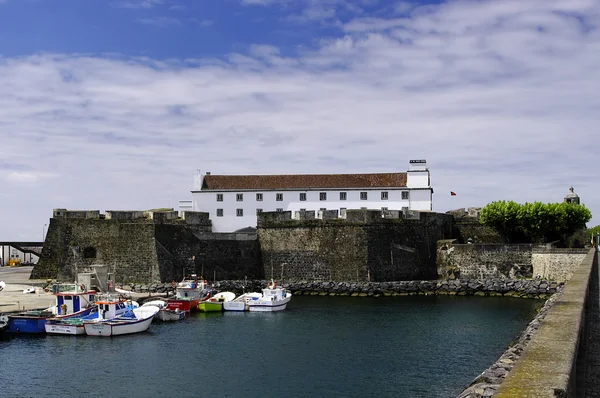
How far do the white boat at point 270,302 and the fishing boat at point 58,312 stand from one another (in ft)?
21.0

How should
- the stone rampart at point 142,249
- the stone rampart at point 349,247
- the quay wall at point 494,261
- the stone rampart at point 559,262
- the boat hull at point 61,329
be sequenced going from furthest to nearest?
the quay wall at point 494,261, the stone rampart at point 349,247, the stone rampart at point 142,249, the stone rampart at point 559,262, the boat hull at point 61,329

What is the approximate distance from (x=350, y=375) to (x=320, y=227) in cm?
1786

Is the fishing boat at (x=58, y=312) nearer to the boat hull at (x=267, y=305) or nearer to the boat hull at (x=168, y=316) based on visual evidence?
the boat hull at (x=168, y=316)

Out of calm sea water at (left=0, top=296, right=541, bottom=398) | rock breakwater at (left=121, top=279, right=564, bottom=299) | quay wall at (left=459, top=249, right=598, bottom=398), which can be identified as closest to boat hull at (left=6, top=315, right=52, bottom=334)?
calm sea water at (left=0, top=296, right=541, bottom=398)

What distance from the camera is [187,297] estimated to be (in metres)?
26.1

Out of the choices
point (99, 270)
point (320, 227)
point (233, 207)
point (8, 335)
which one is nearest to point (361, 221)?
point (320, 227)

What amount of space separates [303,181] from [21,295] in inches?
652

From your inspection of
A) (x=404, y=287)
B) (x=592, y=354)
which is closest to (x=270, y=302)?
(x=404, y=287)

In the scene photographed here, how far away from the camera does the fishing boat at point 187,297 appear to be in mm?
Result: 25131

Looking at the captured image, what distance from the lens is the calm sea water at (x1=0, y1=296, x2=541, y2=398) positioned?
1397 centimetres

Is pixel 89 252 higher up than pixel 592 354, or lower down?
higher up

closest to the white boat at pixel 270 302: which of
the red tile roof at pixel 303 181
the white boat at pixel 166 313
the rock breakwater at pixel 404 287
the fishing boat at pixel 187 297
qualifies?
the fishing boat at pixel 187 297

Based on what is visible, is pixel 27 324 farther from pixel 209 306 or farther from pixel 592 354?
pixel 592 354

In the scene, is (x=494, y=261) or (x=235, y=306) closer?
(x=235, y=306)
